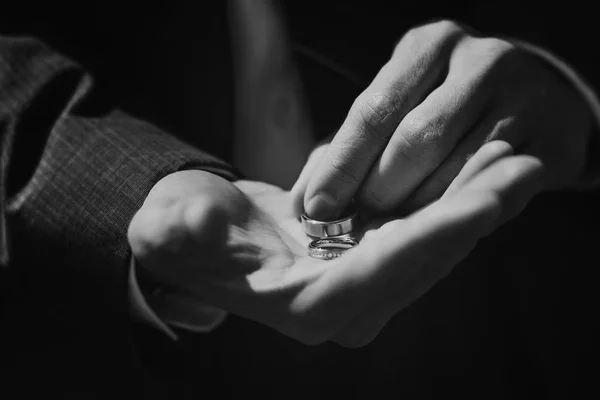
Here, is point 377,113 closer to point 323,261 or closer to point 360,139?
point 360,139

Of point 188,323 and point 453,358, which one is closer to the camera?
point 188,323

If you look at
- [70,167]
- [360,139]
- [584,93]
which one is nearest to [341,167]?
[360,139]

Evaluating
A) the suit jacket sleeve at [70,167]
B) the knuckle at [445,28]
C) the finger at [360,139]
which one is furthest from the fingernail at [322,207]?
the knuckle at [445,28]

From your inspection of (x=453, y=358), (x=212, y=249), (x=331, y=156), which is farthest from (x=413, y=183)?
(x=453, y=358)

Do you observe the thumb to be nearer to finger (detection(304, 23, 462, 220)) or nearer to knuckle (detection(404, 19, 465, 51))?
finger (detection(304, 23, 462, 220))

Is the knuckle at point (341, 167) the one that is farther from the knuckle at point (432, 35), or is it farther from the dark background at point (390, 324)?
the dark background at point (390, 324)

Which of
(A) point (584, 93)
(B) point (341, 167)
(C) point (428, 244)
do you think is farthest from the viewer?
(A) point (584, 93)

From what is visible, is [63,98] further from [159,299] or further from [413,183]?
[413,183]
